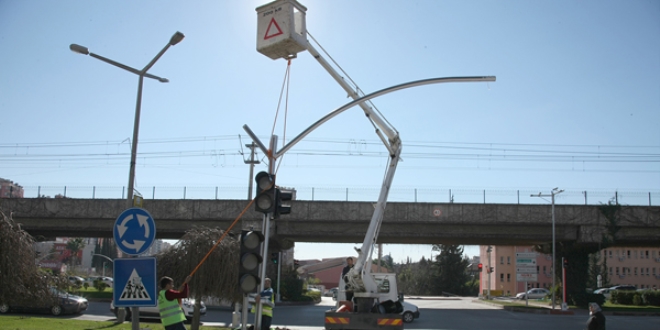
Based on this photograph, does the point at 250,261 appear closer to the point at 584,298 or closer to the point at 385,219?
the point at 385,219

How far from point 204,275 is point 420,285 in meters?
71.1

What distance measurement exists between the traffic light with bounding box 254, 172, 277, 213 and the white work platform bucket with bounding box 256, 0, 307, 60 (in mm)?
3083

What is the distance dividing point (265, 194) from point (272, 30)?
366cm

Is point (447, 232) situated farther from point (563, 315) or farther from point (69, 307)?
point (69, 307)

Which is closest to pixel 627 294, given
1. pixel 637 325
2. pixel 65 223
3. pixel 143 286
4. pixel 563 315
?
pixel 563 315

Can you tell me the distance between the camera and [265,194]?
10102 mm

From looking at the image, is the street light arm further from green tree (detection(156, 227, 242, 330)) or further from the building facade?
the building facade

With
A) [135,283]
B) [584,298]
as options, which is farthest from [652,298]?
[135,283]

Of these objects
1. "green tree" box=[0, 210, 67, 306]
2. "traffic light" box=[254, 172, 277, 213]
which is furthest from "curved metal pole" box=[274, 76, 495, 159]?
"green tree" box=[0, 210, 67, 306]

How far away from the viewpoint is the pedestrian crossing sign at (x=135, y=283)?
24.3 feet

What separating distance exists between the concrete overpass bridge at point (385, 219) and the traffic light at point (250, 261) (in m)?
26.4

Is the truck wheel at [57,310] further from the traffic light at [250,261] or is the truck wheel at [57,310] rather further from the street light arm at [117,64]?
the traffic light at [250,261]

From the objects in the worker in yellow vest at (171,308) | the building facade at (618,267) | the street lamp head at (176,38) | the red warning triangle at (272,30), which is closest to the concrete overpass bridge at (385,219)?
the street lamp head at (176,38)

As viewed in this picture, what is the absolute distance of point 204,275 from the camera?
16.7 meters
